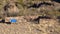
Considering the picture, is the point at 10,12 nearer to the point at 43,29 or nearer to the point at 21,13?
the point at 21,13

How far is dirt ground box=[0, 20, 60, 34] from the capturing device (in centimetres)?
1714

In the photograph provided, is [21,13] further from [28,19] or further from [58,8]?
[58,8]

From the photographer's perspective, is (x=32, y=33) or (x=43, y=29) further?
(x=43, y=29)

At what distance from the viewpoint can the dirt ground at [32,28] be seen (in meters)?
17.1

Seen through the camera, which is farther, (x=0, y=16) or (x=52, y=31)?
(x=0, y=16)

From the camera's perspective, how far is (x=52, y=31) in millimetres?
17469

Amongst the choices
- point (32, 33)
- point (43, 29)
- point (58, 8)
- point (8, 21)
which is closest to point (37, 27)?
point (43, 29)

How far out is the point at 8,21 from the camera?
21016mm

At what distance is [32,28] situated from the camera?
59.6 feet

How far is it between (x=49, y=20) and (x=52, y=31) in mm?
3107

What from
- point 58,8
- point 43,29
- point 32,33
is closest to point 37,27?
point 43,29

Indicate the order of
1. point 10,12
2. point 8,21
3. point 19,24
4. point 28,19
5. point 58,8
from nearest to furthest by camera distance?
point 19,24 < point 8,21 < point 28,19 < point 10,12 < point 58,8

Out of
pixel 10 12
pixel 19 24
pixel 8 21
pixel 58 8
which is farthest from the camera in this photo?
pixel 58 8

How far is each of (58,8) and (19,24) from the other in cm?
1170
